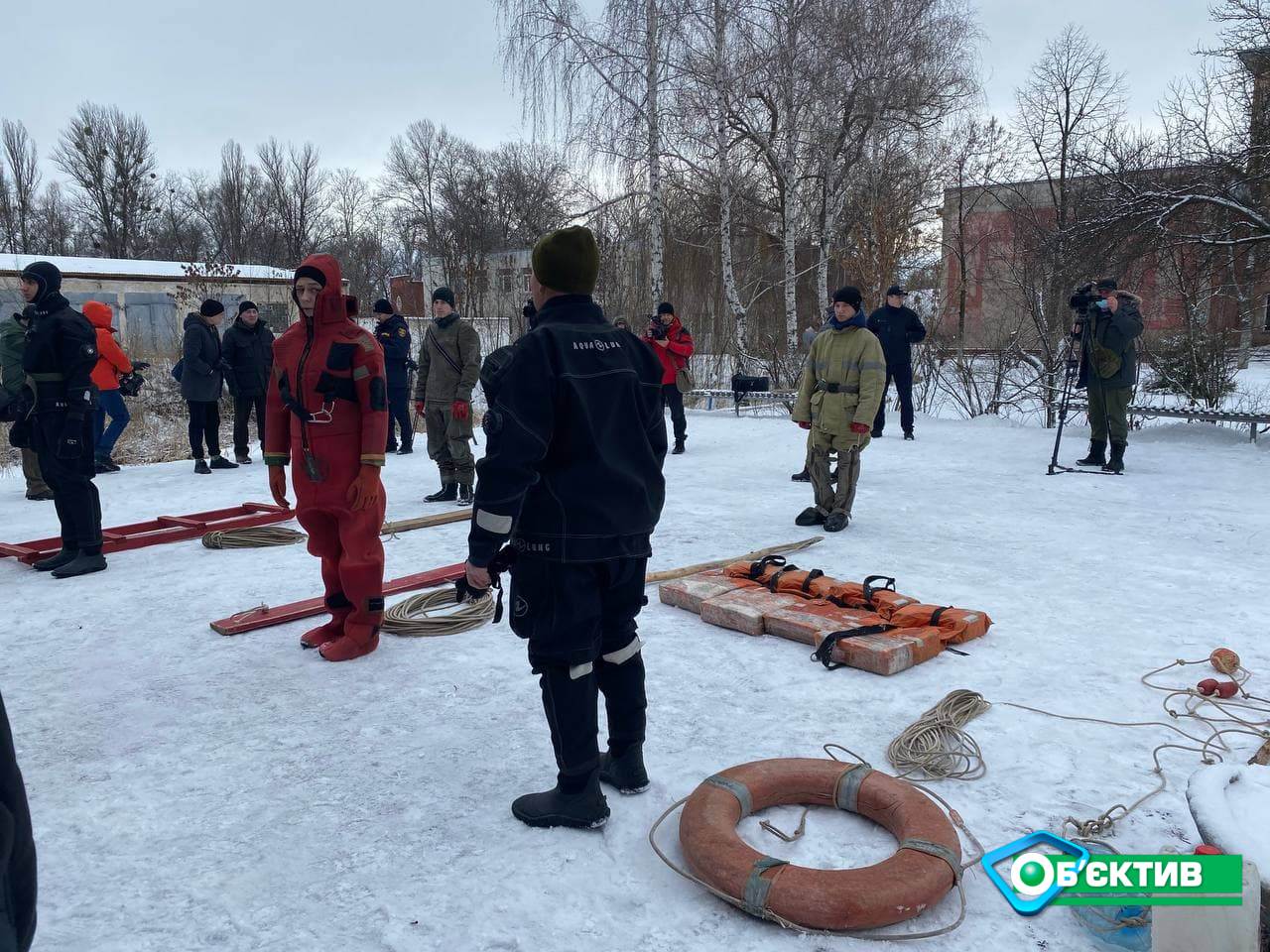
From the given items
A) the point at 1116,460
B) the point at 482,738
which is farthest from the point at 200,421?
the point at 1116,460

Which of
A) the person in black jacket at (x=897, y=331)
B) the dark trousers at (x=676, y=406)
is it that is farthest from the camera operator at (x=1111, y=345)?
the dark trousers at (x=676, y=406)

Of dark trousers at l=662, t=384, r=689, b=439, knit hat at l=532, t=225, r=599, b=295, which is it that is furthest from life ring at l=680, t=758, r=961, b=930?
dark trousers at l=662, t=384, r=689, b=439

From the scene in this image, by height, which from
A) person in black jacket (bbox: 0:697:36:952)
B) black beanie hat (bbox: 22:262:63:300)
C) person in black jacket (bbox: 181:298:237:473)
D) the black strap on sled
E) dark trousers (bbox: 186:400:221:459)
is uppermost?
black beanie hat (bbox: 22:262:63:300)

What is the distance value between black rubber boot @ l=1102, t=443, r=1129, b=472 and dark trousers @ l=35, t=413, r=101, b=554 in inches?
350

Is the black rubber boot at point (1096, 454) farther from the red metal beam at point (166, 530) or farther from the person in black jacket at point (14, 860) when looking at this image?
the person in black jacket at point (14, 860)

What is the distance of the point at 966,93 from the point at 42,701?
20741mm

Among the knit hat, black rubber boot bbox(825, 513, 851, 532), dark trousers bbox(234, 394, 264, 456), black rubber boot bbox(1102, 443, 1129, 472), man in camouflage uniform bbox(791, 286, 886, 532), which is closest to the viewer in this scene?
the knit hat

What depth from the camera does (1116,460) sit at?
364 inches

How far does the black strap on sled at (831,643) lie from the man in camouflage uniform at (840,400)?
2.55 meters

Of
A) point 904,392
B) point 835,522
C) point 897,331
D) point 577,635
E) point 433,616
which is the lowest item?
point 433,616

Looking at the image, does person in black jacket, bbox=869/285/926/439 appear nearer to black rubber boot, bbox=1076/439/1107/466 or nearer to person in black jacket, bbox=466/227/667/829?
black rubber boot, bbox=1076/439/1107/466

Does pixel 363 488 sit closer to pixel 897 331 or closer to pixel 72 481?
pixel 72 481

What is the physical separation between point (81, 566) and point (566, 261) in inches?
193

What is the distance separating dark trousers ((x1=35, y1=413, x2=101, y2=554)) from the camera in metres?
5.68
